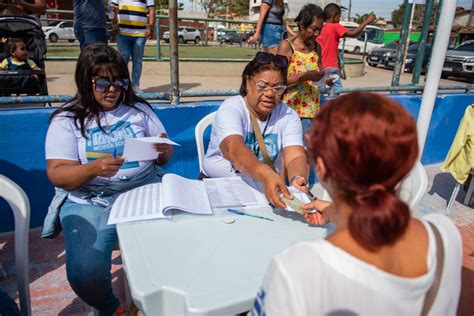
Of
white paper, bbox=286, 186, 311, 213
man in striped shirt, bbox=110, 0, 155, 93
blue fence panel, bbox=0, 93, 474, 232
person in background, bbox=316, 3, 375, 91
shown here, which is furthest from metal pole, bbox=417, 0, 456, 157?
man in striped shirt, bbox=110, 0, 155, 93

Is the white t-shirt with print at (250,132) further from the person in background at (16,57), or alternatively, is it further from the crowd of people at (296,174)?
the person in background at (16,57)

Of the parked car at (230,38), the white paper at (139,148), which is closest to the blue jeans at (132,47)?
the white paper at (139,148)

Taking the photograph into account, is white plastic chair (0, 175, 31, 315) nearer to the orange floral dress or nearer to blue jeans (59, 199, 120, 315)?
blue jeans (59, 199, 120, 315)

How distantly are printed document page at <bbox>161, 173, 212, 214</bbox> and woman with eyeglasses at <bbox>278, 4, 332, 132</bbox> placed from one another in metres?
1.67

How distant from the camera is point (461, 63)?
12.9 metres

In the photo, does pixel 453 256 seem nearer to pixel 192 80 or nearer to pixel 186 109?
pixel 186 109

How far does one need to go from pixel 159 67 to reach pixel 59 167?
25.8 ft

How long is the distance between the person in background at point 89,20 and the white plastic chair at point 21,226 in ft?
9.81

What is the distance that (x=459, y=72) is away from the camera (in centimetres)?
1298

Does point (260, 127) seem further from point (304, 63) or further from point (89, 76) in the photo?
point (304, 63)

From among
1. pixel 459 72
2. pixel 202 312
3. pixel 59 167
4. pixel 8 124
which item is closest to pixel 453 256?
pixel 202 312

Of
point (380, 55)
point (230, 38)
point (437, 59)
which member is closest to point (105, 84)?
point (437, 59)

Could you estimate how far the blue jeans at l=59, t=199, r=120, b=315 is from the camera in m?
1.62

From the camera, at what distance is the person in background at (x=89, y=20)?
4086 millimetres
